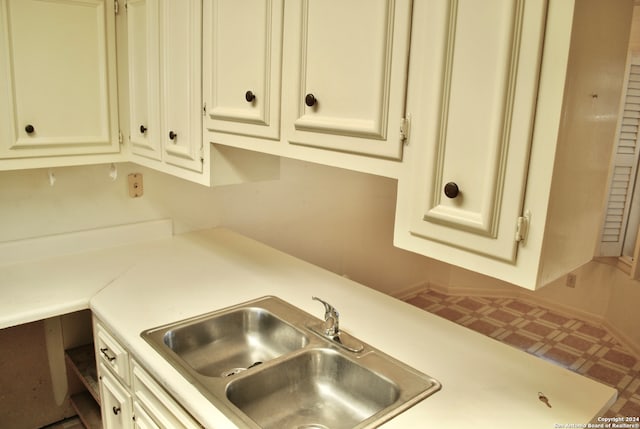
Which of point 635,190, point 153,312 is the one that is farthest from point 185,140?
point 635,190

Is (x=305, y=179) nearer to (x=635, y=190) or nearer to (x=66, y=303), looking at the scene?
(x=66, y=303)

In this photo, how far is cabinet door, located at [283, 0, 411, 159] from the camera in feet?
3.48

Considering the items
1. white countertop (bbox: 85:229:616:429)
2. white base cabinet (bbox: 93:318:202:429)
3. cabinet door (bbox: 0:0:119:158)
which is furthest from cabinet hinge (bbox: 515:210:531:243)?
cabinet door (bbox: 0:0:119:158)

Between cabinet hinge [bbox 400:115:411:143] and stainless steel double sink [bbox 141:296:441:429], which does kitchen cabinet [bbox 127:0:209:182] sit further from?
cabinet hinge [bbox 400:115:411:143]

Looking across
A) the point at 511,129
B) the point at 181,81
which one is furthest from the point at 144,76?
the point at 511,129

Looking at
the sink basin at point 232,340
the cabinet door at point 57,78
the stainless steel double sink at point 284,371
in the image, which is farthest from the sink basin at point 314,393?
the cabinet door at point 57,78

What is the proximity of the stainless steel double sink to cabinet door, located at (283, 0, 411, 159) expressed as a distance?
570 mm

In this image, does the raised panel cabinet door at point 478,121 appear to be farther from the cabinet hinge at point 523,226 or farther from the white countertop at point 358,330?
the white countertop at point 358,330

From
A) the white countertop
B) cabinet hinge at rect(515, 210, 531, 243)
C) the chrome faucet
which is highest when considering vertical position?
cabinet hinge at rect(515, 210, 531, 243)

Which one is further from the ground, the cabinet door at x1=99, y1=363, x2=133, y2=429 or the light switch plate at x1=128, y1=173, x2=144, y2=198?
the light switch plate at x1=128, y1=173, x2=144, y2=198

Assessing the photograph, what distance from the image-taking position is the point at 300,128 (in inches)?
51.5

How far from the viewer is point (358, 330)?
1.51 metres

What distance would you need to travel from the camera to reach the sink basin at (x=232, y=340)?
1505mm

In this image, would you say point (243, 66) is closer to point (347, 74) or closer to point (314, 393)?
point (347, 74)
